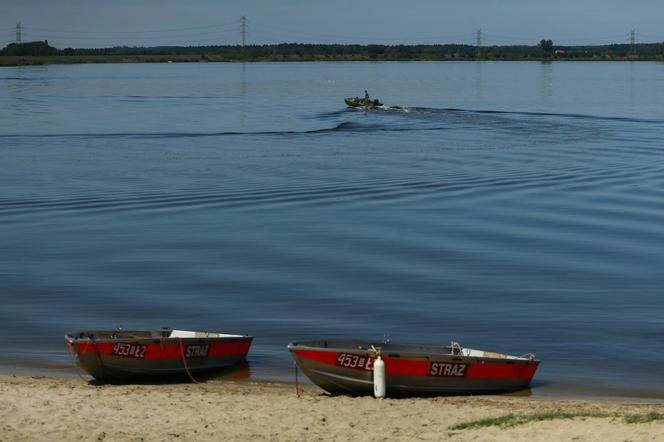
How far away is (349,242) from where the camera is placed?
36.3m

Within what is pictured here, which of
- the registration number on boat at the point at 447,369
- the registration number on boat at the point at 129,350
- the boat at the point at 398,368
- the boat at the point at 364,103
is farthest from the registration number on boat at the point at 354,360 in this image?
the boat at the point at 364,103

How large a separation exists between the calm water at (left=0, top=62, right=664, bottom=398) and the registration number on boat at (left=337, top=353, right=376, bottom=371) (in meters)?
3.13

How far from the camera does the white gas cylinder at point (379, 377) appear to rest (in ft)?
64.6

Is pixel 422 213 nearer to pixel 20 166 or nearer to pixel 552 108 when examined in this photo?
pixel 20 166

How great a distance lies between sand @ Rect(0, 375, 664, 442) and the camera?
55.3 feet

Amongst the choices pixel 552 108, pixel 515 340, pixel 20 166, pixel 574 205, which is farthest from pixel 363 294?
pixel 552 108

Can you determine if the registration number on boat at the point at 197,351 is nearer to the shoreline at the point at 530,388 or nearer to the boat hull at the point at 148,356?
the boat hull at the point at 148,356

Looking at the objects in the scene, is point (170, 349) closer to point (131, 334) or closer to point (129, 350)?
point (129, 350)

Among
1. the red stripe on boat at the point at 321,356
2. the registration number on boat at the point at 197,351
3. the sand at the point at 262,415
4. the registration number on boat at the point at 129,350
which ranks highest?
the red stripe on boat at the point at 321,356

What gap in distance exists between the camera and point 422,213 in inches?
1649

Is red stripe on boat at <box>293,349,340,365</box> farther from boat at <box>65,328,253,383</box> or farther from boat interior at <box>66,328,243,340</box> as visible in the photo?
boat interior at <box>66,328,243,340</box>

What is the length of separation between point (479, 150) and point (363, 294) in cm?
3611

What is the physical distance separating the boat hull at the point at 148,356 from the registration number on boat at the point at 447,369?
4.21 m

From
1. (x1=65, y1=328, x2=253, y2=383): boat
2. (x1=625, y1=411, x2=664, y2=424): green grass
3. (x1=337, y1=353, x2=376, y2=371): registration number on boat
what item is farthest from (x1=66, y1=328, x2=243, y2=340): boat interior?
(x1=625, y1=411, x2=664, y2=424): green grass
